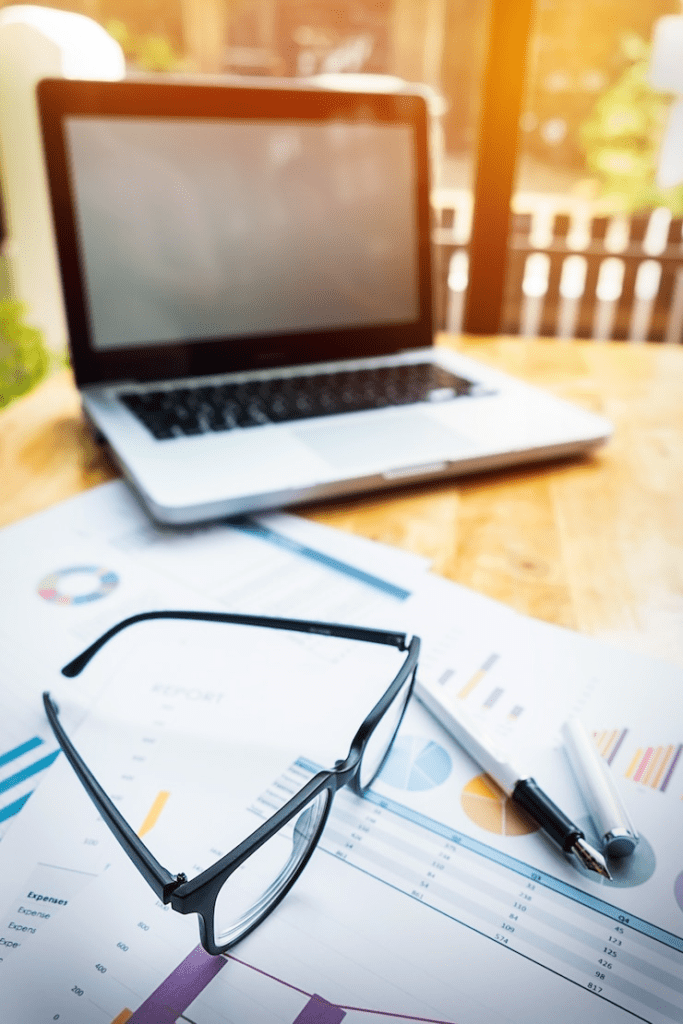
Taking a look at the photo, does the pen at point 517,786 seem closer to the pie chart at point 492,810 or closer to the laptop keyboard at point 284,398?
the pie chart at point 492,810

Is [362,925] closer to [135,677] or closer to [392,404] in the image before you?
[135,677]

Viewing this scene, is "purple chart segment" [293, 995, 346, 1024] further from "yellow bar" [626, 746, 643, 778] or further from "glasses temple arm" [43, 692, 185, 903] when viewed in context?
"yellow bar" [626, 746, 643, 778]

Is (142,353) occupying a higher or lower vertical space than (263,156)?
lower

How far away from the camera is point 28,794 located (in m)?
0.35

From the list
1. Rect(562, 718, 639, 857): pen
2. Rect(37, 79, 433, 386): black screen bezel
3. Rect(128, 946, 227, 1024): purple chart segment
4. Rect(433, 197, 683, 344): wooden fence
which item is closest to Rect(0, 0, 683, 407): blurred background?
Rect(433, 197, 683, 344): wooden fence

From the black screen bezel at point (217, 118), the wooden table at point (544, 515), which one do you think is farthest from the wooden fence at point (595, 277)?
the wooden table at point (544, 515)

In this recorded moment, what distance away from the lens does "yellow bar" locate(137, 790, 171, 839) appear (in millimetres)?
329

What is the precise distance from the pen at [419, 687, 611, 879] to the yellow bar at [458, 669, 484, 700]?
0.8 inches

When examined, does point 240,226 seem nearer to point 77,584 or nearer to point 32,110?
point 32,110

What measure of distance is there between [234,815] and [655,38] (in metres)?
1.05

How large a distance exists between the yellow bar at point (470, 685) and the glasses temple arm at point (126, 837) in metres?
0.19

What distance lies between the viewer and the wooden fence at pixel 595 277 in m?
2.28

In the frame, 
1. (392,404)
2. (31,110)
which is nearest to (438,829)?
(392,404)

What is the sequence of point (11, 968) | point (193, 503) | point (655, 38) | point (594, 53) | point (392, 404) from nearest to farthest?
point (11, 968), point (193, 503), point (392, 404), point (655, 38), point (594, 53)
